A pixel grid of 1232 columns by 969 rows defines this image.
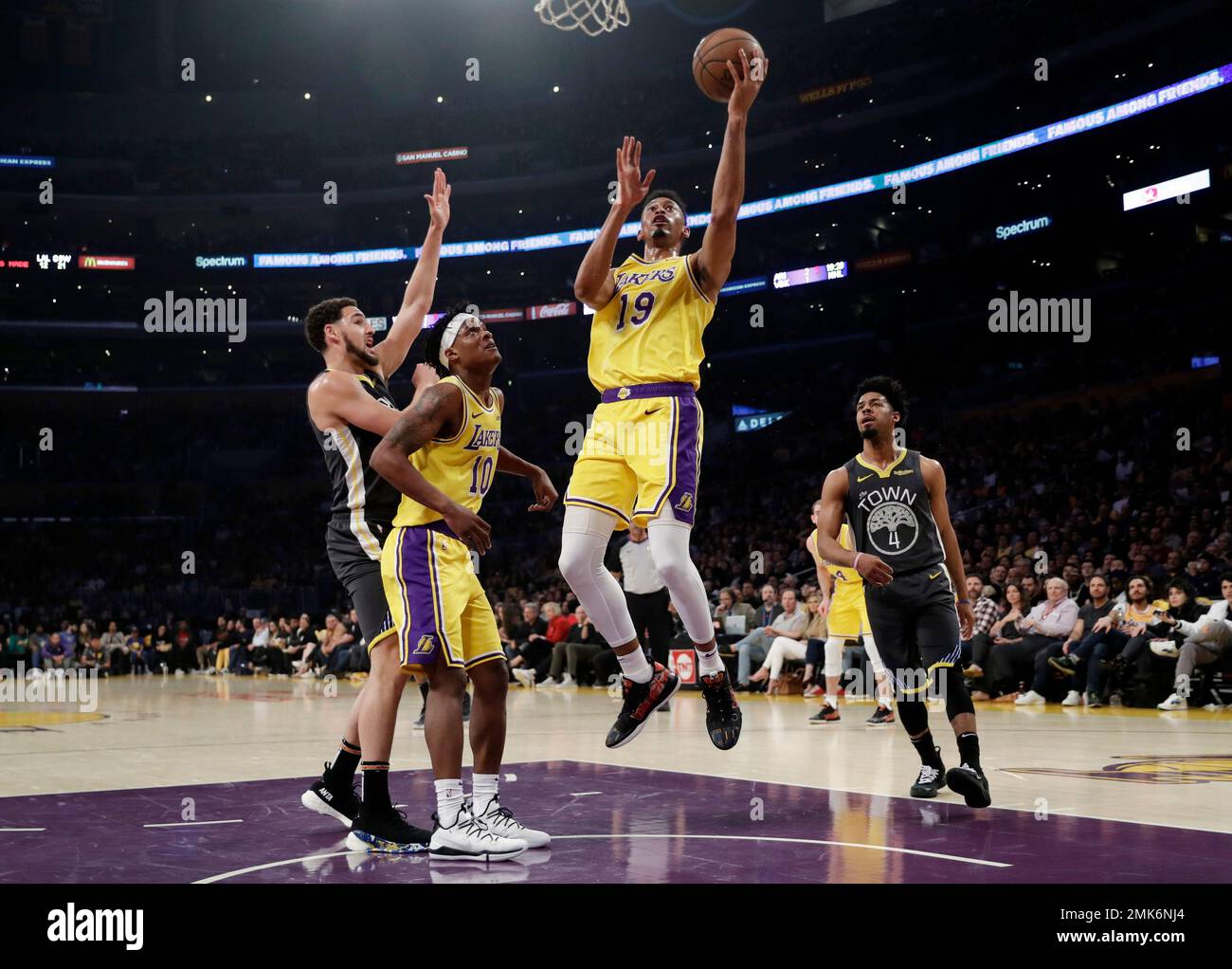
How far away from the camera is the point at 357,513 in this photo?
4973 mm

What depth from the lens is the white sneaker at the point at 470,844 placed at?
13.1 feet

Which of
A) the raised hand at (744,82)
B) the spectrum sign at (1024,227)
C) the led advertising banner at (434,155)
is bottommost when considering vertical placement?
the raised hand at (744,82)

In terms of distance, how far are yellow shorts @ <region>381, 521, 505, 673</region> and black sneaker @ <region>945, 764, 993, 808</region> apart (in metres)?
2.00

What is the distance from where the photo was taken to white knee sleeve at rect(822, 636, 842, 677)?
10.2 m

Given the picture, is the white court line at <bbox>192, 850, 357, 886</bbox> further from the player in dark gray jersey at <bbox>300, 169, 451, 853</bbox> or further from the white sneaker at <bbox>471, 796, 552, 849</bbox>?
the white sneaker at <bbox>471, 796, 552, 849</bbox>

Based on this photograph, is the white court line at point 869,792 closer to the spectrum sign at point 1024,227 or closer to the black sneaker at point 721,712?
the black sneaker at point 721,712

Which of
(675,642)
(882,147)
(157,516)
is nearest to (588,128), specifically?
(882,147)

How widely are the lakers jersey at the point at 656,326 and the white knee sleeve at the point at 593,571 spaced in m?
0.62

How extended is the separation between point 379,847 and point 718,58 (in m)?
3.67

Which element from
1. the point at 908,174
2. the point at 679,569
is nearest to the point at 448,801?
the point at 679,569

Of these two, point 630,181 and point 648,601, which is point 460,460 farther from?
point 648,601

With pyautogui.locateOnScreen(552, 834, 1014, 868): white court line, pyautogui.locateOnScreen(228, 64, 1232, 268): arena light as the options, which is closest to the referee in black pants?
pyautogui.locateOnScreen(552, 834, 1014, 868): white court line

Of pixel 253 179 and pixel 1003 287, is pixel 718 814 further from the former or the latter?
pixel 253 179

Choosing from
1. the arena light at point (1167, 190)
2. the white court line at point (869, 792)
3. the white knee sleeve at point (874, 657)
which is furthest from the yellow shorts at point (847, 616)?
the arena light at point (1167, 190)
